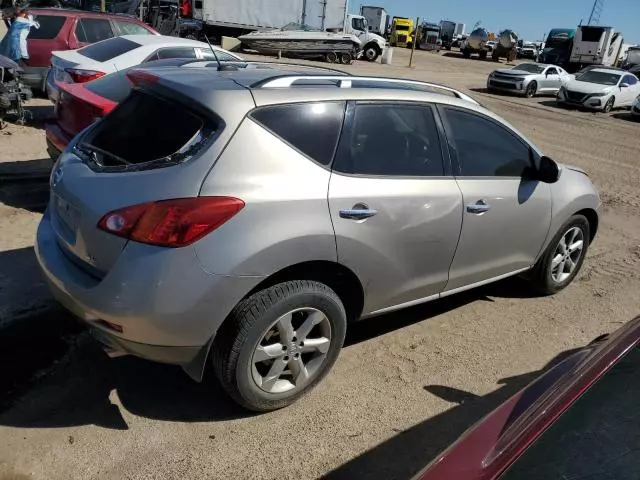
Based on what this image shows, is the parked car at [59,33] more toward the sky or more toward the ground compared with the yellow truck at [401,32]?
more toward the sky

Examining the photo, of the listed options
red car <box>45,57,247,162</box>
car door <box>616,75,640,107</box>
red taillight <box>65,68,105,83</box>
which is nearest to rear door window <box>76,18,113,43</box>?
red taillight <box>65,68,105,83</box>

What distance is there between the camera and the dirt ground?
9.08ft

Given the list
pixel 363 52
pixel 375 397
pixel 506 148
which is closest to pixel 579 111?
pixel 363 52

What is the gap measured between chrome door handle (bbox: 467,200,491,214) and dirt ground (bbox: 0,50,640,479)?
3.18ft

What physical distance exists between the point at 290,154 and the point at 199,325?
0.95m

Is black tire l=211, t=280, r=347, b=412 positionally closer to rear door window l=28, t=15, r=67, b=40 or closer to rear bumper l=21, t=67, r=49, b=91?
rear bumper l=21, t=67, r=49, b=91

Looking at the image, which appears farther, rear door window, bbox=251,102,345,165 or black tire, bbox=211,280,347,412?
rear door window, bbox=251,102,345,165

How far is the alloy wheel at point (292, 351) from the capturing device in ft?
9.62

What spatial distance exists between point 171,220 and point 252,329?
2.15ft

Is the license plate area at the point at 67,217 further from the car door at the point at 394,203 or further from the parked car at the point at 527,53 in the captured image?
the parked car at the point at 527,53

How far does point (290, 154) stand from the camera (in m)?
2.89

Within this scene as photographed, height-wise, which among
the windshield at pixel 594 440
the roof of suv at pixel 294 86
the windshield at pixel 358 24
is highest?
the roof of suv at pixel 294 86

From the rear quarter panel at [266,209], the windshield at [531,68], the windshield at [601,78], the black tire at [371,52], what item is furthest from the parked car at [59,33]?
the black tire at [371,52]

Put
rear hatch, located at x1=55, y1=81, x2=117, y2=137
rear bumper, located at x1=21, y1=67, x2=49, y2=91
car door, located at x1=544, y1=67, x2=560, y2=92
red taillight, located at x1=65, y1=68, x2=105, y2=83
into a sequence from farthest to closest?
car door, located at x1=544, y1=67, x2=560, y2=92 < rear bumper, located at x1=21, y1=67, x2=49, y2=91 < red taillight, located at x1=65, y1=68, x2=105, y2=83 < rear hatch, located at x1=55, y1=81, x2=117, y2=137
